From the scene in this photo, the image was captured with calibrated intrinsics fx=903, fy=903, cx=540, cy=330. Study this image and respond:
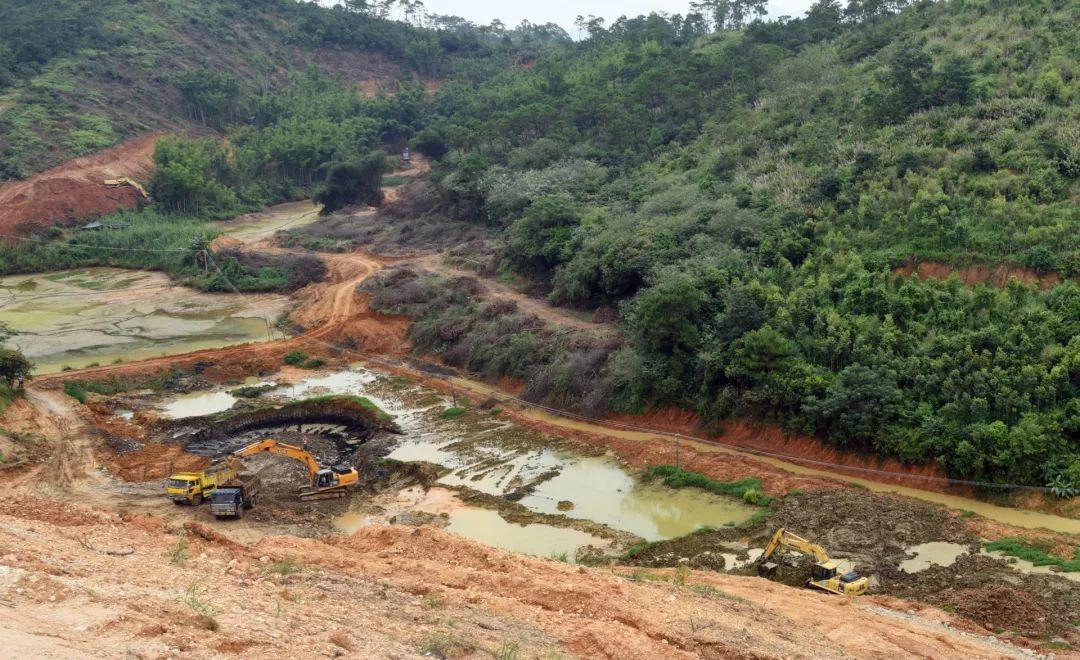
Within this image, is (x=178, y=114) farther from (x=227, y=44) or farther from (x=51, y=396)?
(x=51, y=396)

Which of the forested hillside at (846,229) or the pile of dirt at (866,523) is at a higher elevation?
the forested hillside at (846,229)

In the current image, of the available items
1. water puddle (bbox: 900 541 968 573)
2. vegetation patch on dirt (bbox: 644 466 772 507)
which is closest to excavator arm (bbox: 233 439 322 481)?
vegetation patch on dirt (bbox: 644 466 772 507)

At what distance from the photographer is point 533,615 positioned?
517 inches

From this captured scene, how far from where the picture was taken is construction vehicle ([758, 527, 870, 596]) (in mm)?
16734

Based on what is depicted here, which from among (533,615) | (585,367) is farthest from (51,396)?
(533,615)

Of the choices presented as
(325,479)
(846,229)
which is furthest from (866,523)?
(846,229)

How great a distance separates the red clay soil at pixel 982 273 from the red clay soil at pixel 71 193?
50.3m

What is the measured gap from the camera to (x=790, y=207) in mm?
32625

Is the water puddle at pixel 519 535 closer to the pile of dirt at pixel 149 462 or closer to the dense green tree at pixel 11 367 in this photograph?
the pile of dirt at pixel 149 462

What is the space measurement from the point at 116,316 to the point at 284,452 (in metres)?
21.9

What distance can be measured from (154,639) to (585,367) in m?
20.6

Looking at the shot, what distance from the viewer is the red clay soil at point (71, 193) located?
181 feet

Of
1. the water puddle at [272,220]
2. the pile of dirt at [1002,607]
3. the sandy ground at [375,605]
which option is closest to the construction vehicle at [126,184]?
the water puddle at [272,220]

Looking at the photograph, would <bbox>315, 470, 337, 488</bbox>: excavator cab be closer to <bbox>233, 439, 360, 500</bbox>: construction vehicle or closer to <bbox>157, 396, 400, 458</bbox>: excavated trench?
<bbox>233, 439, 360, 500</bbox>: construction vehicle
